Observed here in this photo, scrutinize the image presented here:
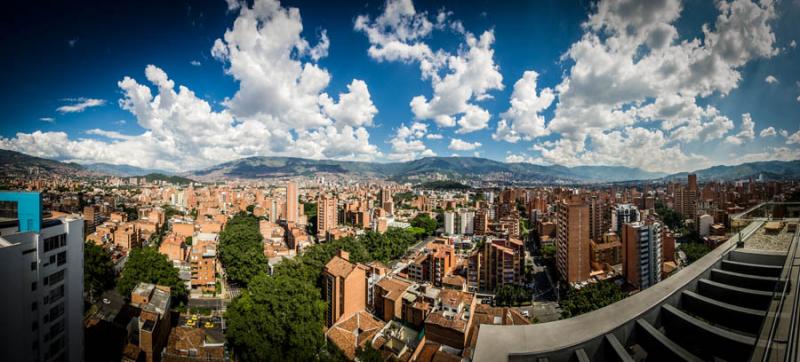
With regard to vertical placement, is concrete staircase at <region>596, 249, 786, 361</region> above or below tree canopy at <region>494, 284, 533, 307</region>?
above

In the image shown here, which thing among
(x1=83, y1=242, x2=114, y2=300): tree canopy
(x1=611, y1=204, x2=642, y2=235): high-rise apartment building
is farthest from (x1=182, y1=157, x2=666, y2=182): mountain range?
(x1=83, y1=242, x2=114, y2=300): tree canopy

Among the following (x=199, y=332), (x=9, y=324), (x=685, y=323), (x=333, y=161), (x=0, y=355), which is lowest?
(x=199, y=332)

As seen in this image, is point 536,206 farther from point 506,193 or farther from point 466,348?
point 466,348

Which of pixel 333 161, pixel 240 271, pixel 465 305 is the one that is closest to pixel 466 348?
pixel 465 305

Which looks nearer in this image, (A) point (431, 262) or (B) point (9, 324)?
(B) point (9, 324)

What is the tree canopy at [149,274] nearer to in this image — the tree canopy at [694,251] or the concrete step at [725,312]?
the concrete step at [725,312]

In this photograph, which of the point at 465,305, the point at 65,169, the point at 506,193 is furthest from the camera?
the point at 506,193

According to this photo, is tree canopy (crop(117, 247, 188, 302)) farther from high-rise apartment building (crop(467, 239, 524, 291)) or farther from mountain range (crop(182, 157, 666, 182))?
mountain range (crop(182, 157, 666, 182))
